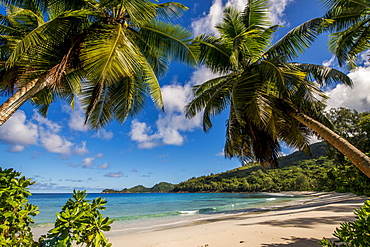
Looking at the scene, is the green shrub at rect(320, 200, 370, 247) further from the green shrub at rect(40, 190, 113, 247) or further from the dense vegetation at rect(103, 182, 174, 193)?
the dense vegetation at rect(103, 182, 174, 193)

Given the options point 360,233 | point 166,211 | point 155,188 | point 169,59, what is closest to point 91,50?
point 169,59

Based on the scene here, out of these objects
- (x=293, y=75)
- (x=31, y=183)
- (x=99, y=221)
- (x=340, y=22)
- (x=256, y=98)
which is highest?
(x=340, y=22)

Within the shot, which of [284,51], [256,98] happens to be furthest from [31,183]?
[284,51]

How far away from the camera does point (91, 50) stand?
4438 millimetres

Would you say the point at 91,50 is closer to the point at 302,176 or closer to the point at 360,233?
the point at 360,233

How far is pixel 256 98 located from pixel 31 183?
5439mm

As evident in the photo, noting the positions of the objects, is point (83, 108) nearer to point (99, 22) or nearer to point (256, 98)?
point (99, 22)

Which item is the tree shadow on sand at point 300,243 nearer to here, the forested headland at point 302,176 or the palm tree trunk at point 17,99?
the palm tree trunk at point 17,99

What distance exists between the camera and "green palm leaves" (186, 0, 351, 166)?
5.89 metres

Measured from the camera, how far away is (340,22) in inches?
257

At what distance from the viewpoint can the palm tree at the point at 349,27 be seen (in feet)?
19.2

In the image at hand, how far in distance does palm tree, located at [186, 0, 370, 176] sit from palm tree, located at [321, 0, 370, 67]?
2.37ft

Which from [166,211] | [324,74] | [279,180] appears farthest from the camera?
[279,180]

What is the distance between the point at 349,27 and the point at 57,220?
8.93 m
